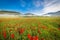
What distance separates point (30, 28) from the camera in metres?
1.87

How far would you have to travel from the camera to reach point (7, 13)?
1940 mm

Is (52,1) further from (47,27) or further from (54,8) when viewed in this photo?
(47,27)

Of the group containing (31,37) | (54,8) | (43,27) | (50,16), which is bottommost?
(31,37)

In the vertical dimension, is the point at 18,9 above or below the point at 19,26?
above

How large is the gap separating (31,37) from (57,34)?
1.26 feet

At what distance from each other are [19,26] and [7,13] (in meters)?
0.28

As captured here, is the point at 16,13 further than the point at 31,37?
Yes

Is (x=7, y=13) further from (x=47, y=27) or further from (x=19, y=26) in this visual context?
(x=47, y=27)

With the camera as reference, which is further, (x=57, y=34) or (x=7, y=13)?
(x=7, y=13)

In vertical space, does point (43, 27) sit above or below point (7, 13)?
below

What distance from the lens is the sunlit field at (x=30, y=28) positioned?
1.82 meters

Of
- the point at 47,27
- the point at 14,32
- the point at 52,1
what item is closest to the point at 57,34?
the point at 47,27

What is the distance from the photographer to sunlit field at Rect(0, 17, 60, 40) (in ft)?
5.96

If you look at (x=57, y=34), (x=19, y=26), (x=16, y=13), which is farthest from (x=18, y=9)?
(x=57, y=34)
